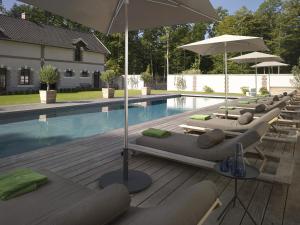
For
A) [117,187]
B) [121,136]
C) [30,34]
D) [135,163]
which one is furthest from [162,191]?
[30,34]

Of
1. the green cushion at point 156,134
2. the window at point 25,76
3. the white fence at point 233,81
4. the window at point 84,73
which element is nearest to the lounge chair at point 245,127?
the green cushion at point 156,134

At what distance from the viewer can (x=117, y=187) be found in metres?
2.03

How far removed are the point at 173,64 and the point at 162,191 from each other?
38371 mm

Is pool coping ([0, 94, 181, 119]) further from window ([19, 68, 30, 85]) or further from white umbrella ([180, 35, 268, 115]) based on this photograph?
window ([19, 68, 30, 85])

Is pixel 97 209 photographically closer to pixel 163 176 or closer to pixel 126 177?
pixel 126 177

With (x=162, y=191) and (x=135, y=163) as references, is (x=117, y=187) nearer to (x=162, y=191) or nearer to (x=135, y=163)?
(x=162, y=191)

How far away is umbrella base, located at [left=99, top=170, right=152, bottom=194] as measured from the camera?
363 cm

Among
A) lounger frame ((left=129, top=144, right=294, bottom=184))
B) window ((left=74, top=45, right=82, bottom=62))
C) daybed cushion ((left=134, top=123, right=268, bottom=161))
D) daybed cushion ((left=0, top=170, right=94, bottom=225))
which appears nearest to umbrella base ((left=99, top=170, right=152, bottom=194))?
lounger frame ((left=129, top=144, right=294, bottom=184))

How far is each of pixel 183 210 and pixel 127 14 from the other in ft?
8.99

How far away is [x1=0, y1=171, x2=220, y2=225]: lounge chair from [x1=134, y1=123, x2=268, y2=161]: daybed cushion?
79.6 inches

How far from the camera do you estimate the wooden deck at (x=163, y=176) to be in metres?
3.12

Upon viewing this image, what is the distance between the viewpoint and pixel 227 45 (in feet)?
28.2

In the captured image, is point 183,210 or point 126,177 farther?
point 126,177

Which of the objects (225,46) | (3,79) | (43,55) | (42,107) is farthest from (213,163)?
(43,55)
